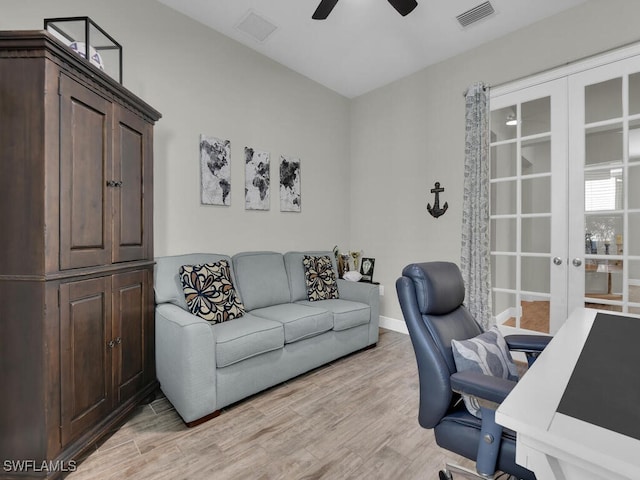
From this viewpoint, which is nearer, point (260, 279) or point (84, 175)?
point (84, 175)

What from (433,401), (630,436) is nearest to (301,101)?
(433,401)

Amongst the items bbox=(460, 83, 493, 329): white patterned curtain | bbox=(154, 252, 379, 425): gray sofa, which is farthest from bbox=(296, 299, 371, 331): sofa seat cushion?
bbox=(460, 83, 493, 329): white patterned curtain

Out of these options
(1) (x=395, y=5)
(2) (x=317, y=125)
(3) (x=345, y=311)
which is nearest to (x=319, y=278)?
(3) (x=345, y=311)

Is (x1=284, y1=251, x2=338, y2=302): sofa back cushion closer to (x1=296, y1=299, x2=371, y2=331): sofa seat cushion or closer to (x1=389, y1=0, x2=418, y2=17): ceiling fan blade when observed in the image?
(x1=296, y1=299, x2=371, y2=331): sofa seat cushion

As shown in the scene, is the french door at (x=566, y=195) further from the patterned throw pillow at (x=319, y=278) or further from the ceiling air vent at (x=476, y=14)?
the patterned throw pillow at (x=319, y=278)

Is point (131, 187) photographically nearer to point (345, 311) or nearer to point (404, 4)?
point (345, 311)

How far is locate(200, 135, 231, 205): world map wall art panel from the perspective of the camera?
2.93m

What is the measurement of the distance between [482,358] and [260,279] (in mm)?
2114

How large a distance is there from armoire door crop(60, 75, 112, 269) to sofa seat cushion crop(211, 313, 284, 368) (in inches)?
33.7

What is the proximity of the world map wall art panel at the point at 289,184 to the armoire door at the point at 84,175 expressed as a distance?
196cm

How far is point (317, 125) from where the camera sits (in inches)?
161

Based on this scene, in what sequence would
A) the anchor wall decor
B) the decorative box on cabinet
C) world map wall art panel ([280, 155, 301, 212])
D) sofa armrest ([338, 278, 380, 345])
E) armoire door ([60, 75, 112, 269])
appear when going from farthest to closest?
world map wall art panel ([280, 155, 301, 212]), the anchor wall decor, sofa armrest ([338, 278, 380, 345]), armoire door ([60, 75, 112, 269]), the decorative box on cabinet

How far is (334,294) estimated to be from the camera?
3.39m

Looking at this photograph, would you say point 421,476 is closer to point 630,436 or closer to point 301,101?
point 630,436
